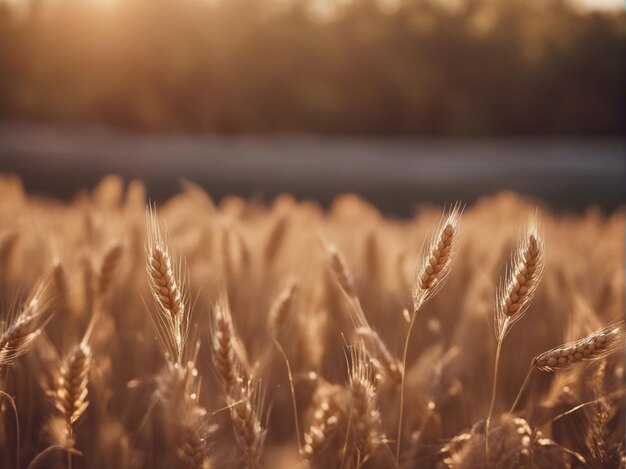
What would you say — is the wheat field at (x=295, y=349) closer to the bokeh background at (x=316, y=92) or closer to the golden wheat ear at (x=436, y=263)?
the golden wheat ear at (x=436, y=263)

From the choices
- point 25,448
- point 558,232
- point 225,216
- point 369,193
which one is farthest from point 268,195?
point 25,448

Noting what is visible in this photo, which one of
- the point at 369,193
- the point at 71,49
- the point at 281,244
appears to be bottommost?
the point at 369,193

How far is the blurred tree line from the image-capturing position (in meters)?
14.1

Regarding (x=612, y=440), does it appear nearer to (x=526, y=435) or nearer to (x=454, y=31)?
(x=526, y=435)

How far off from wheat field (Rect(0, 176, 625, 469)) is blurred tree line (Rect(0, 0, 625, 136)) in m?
12.6

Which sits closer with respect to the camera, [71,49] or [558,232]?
[558,232]

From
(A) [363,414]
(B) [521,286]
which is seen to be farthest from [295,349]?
(B) [521,286]

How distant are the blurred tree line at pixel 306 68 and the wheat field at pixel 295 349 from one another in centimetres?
1258

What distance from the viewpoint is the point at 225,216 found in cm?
205

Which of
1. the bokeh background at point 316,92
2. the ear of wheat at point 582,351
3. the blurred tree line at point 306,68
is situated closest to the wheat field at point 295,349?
the ear of wheat at point 582,351

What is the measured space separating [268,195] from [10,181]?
287 inches

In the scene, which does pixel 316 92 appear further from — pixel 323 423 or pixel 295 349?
pixel 323 423

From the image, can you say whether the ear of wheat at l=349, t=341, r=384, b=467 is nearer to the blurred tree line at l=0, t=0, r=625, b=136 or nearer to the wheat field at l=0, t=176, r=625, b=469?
the wheat field at l=0, t=176, r=625, b=469

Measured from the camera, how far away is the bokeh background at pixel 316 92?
13555mm
